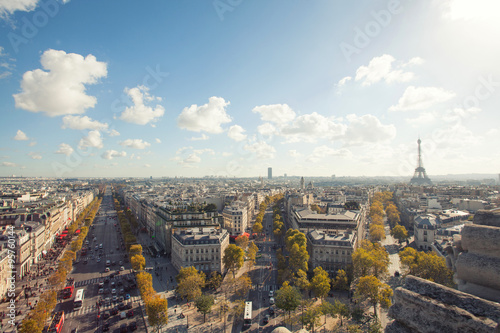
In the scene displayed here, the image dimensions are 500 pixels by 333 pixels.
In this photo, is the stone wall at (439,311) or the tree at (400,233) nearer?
the stone wall at (439,311)

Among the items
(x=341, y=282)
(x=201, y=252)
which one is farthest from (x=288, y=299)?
(x=201, y=252)

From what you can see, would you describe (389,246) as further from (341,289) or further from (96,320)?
(96,320)

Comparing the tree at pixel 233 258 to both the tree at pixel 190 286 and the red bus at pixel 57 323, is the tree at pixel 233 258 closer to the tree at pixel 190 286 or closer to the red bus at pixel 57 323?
the tree at pixel 190 286

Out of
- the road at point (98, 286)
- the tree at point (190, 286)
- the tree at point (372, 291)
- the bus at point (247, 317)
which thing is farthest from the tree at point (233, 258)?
the tree at point (372, 291)

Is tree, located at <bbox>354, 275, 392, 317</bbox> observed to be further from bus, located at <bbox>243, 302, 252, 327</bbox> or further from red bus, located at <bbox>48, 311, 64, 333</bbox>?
red bus, located at <bbox>48, 311, 64, 333</bbox>

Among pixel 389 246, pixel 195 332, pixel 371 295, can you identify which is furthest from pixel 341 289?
pixel 389 246

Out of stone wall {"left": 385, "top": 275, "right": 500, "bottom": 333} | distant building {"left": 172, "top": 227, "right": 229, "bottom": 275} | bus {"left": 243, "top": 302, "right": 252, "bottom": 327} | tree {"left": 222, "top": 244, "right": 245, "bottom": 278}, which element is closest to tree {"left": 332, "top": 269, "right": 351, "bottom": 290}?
bus {"left": 243, "top": 302, "right": 252, "bottom": 327}
